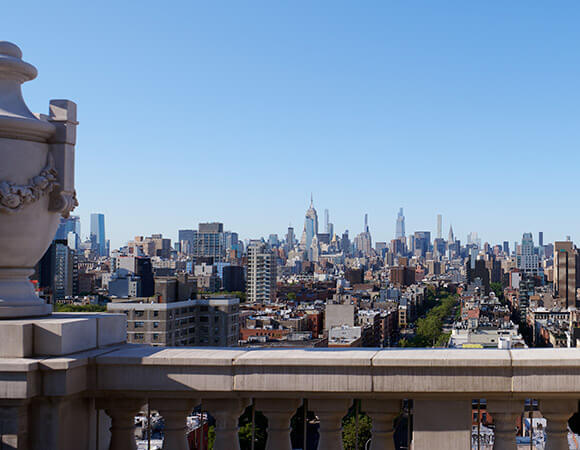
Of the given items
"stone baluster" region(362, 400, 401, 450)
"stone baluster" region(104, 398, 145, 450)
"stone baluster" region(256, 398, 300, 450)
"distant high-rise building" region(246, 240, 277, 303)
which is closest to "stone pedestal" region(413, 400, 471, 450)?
"stone baluster" region(362, 400, 401, 450)

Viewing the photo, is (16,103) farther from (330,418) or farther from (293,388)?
(330,418)

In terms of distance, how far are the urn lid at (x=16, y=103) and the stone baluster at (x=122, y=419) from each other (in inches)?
63.9

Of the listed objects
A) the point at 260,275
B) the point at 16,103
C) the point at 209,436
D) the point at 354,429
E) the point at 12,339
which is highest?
the point at 16,103

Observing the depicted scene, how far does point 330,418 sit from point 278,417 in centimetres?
30

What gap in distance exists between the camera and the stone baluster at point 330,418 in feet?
14.2

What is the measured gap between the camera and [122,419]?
4605mm

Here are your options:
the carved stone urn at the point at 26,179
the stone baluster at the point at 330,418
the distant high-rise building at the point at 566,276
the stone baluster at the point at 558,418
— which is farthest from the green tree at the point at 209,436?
the distant high-rise building at the point at 566,276

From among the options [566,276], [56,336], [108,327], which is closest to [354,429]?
[108,327]

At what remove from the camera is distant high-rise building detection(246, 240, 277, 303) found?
6831 inches

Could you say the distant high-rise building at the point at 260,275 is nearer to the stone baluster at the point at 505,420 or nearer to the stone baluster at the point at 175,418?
the stone baluster at the point at 175,418

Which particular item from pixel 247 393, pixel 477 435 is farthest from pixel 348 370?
pixel 477 435

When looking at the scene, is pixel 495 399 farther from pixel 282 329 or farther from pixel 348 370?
pixel 282 329

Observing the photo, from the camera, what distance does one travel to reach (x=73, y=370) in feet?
14.3

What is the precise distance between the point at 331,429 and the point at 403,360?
0.58 metres
